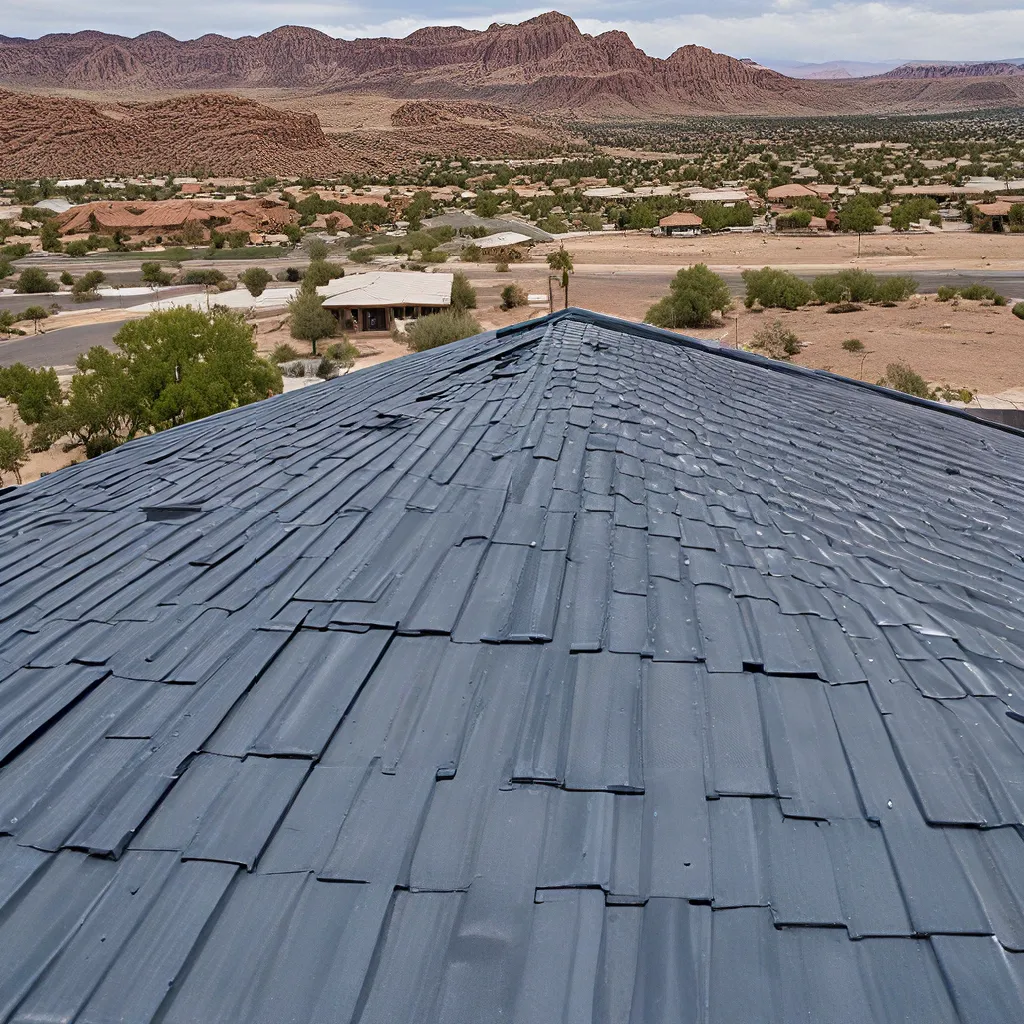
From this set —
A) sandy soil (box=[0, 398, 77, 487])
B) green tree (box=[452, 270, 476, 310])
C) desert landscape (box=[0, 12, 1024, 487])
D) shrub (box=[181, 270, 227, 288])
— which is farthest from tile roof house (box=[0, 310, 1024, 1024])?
shrub (box=[181, 270, 227, 288])

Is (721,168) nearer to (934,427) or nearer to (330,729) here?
(934,427)

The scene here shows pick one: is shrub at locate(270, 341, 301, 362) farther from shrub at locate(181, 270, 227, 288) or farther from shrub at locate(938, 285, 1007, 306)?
shrub at locate(938, 285, 1007, 306)

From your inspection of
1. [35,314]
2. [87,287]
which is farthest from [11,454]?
[87,287]

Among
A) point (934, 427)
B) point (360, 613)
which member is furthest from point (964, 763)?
point (934, 427)

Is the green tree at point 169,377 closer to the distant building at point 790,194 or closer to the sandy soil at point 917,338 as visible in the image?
the sandy soil at point 917,338

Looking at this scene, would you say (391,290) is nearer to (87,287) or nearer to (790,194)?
(87,287)

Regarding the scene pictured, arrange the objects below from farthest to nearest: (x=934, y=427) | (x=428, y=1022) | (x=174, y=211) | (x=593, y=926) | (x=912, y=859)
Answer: (x=174, y=211) < (x=934, y=427) < (x=912, y=859) < (x=593, y=926) < (x=428, y=1022)
